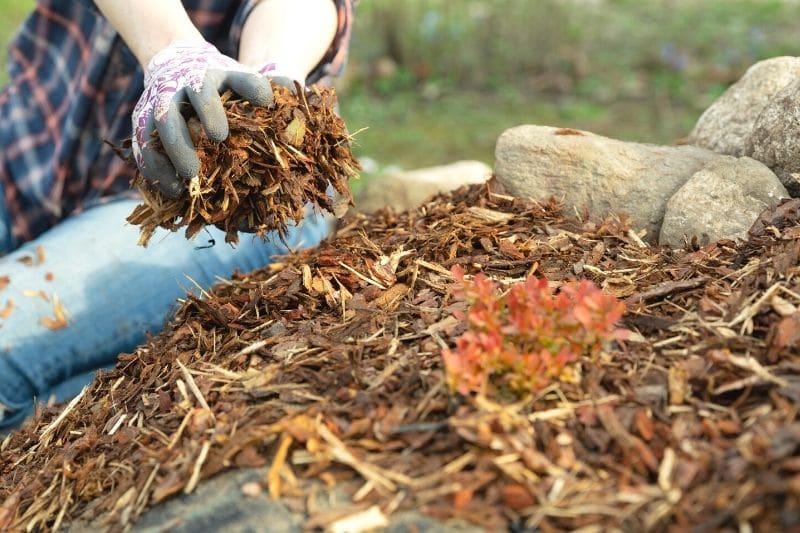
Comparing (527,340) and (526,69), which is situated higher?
(527,340)

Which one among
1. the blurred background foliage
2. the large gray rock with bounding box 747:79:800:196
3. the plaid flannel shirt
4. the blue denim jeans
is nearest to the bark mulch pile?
the large gray rock with bounding box 747:79:800:196

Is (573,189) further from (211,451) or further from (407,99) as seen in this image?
(407,99)

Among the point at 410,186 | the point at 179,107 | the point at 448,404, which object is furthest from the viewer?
the point at 410,186

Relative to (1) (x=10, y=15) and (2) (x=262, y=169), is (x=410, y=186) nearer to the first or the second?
(2) (x=262, y=169)

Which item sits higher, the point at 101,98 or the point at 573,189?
the point at 101,98

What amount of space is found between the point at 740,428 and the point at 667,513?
25 cm

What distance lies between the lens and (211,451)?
1.75 metres

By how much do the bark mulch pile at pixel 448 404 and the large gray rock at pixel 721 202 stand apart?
0.13 m

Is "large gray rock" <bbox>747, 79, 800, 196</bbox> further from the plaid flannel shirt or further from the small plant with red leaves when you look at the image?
the plaid flannel shirt

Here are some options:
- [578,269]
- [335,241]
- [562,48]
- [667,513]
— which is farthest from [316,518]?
[562,48]

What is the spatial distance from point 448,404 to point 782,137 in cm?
165

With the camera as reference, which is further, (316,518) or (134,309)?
(134,309)

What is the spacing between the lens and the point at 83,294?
321cm

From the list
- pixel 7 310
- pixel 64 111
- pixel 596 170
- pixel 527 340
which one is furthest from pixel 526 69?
pixel 527 340
